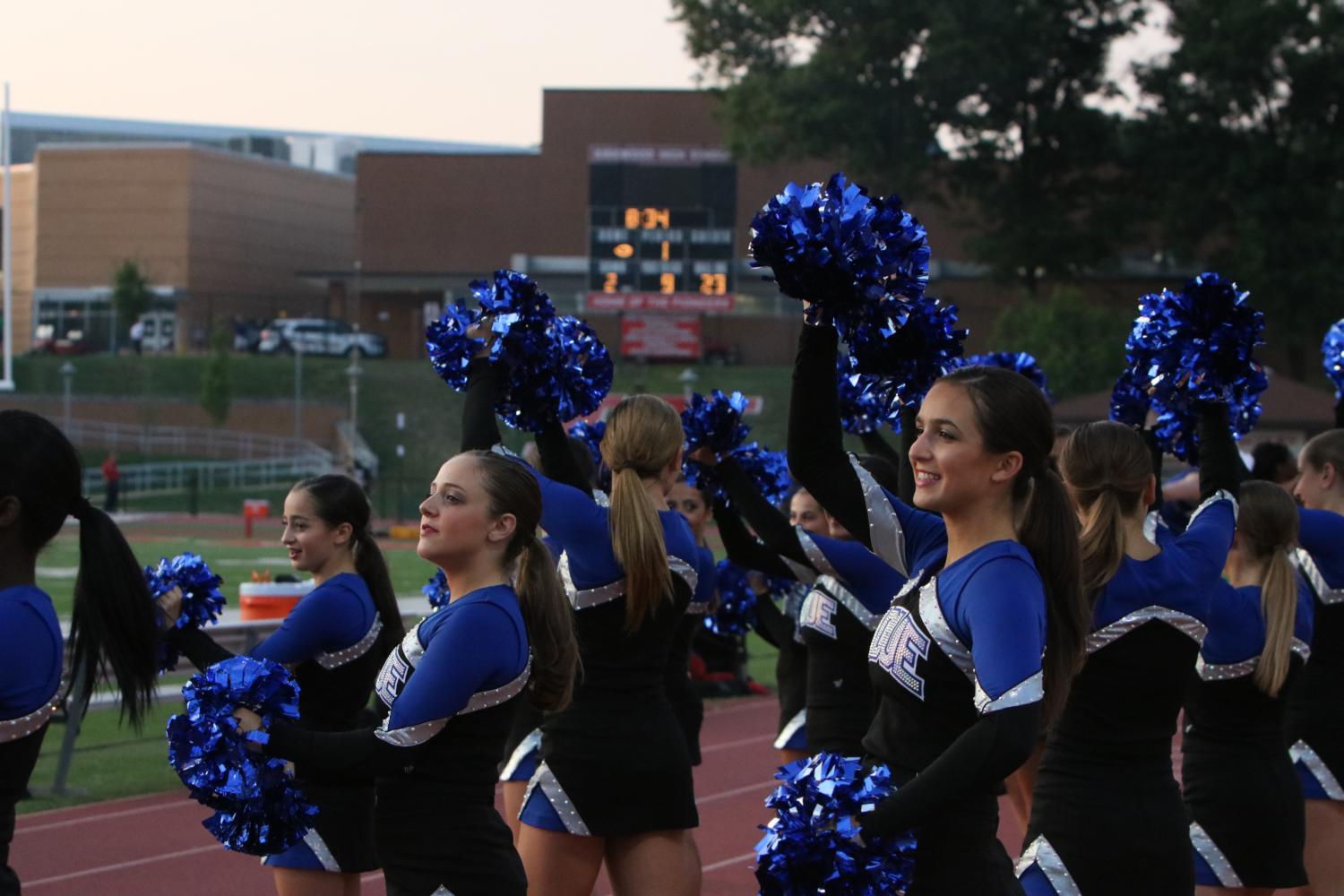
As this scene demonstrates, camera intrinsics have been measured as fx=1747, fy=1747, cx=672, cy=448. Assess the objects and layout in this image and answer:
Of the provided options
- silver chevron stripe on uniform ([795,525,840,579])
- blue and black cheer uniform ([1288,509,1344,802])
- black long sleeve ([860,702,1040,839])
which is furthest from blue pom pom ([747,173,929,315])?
blue and black cheer uniform ([1288,509,1344,802])

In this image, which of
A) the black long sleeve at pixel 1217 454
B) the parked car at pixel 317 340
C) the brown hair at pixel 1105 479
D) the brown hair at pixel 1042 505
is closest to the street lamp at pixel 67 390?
the parked car at pixel 317 340

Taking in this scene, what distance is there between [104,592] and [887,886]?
4.81 feet

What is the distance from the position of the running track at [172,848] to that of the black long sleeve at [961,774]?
13.0ft

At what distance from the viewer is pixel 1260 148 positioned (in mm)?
36562

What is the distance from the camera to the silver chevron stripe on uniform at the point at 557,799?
3830 millimetres

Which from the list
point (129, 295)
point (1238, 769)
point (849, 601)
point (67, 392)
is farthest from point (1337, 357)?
point (129, 295)

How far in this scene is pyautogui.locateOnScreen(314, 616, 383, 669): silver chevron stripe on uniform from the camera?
157 inches

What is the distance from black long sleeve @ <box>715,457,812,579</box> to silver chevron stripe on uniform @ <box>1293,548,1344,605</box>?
172cm

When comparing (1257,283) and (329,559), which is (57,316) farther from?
(329,559)

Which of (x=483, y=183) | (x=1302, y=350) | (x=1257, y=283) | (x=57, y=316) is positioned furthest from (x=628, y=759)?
(x=57, y=316)

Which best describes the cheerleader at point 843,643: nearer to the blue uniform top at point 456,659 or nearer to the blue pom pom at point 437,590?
the blue pom pom at point 437,590

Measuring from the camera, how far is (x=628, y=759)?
3877 millimetres

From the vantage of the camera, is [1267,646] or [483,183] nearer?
[1267,646]

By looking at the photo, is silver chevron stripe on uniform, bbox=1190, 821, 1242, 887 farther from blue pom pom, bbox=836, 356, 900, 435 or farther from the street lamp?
the street lamp
